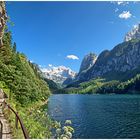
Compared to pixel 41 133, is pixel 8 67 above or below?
above

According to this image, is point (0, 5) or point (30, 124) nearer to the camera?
point (30, 124)

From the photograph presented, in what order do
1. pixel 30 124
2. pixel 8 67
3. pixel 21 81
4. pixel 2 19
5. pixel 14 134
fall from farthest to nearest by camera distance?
pixel 21 81
pixel 8 67
pixel 2 19
pixel 30 124
pixel 14 134

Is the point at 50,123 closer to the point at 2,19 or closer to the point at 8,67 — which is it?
the point at 2,19

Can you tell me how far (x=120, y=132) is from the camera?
57.9m

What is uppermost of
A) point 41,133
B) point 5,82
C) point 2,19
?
point 2,19

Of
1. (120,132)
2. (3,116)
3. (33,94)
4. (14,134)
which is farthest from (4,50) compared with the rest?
(14,134)

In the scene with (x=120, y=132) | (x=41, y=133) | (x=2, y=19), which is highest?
(x=2, y=19)

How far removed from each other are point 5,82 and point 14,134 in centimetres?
3460

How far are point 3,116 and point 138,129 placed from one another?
43.6 meters

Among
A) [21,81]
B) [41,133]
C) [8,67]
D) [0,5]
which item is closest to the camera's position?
[41,133]

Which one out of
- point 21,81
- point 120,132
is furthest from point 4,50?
point 120,132

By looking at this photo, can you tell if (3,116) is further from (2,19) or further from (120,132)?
(120,132)

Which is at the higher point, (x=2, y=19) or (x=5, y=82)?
(x=2, y=19)

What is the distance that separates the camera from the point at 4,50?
6119 centimetres
